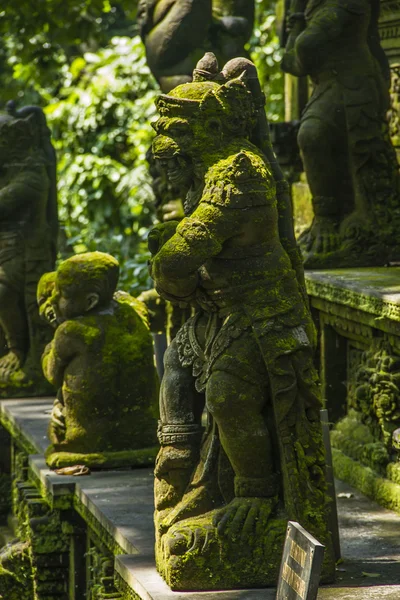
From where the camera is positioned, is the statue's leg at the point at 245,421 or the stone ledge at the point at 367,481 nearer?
the statue's leg at the point at 245,421

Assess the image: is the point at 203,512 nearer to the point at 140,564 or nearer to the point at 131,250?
the point at 140,564

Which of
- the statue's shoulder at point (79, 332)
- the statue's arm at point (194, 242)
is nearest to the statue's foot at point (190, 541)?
the statue's arm at point (194, 242)

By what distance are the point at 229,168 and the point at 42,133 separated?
4.97m

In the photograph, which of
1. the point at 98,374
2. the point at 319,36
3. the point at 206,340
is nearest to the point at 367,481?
the point at 98,374

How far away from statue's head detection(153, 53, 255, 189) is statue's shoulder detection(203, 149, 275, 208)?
111 mm

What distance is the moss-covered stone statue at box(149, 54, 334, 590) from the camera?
5992mm

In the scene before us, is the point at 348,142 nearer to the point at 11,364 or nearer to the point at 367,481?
the point at 367,481

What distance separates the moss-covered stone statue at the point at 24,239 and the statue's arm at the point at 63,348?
2.24 m

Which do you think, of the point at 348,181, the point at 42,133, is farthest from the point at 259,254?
the point at 42,133

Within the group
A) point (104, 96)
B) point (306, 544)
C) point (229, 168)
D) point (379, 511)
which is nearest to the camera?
point (306, 544)

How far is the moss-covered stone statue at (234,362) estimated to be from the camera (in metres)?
5.99

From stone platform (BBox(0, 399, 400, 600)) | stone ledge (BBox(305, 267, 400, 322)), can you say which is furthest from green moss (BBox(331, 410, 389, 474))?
stone ledge (BBox(305, 267, 400, 322))

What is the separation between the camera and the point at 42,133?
10797mm

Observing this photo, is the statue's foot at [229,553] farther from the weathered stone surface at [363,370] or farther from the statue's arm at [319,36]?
the statue's arm at [319,36]
